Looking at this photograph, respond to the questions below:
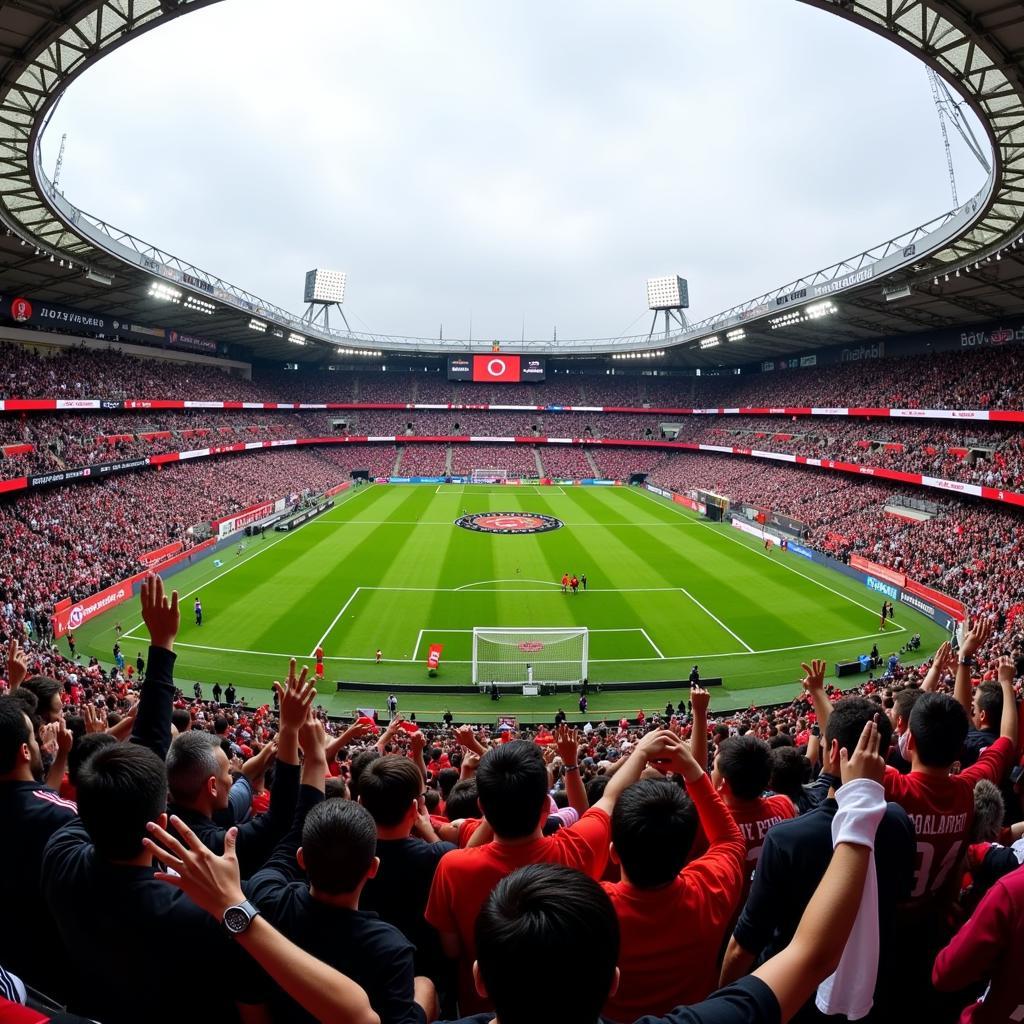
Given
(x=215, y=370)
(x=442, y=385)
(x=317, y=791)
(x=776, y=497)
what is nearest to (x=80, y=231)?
(x=317, y=791)

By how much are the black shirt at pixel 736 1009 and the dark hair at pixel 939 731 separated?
2805mm

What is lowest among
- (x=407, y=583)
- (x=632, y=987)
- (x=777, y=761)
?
(x=407, y=583)

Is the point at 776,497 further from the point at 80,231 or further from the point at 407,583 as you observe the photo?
the point at 80,231

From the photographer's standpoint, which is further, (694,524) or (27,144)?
(694,524)

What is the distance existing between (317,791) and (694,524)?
52836 millimetres

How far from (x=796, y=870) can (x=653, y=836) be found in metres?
0.87

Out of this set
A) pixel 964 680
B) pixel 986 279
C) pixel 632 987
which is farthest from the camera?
pixel 986 279

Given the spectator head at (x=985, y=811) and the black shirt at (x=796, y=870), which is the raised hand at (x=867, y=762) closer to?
the black shirt at (x=796, y=870)

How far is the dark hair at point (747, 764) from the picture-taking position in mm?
4266

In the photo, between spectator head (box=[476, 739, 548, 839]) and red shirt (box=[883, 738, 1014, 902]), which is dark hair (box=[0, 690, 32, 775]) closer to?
spectator head (box=[476, 739, 548, 839])

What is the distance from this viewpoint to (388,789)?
366 cm

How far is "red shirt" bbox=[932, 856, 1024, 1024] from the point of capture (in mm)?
2812

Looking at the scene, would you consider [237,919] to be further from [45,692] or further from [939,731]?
[45,692]

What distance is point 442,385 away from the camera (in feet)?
306
